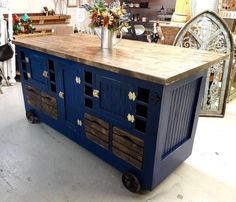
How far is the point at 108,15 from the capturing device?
2.03 m

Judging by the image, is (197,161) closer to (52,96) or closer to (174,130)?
(174,130)

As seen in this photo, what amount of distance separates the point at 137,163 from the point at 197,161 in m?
0.81

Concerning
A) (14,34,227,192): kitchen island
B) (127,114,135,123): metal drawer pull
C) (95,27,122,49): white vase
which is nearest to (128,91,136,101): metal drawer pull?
(14,34,227,192): kitchen island

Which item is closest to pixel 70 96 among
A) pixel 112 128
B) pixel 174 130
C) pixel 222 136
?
pixel 112 128

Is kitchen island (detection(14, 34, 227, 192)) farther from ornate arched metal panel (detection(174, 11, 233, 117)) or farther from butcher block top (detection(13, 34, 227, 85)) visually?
ornate arched metal panel (detection(174, 11, 233, 117))

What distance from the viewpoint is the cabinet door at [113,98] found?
66.0 inches

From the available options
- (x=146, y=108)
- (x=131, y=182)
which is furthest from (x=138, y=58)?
(x=131, y=182)

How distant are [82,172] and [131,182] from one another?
48cm

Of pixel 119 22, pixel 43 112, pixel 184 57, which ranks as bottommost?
pixel 43 112

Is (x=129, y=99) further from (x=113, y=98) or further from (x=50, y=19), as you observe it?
(x=50, y=19)

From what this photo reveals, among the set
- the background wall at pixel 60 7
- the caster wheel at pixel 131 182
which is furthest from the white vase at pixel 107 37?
the background wall at pixel 60 7

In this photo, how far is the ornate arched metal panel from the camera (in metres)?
2.87

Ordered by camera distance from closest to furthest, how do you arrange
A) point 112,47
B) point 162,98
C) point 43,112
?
1. point 162,98
2. point 112,47
3. point 43,112

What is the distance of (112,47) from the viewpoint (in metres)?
2.23
